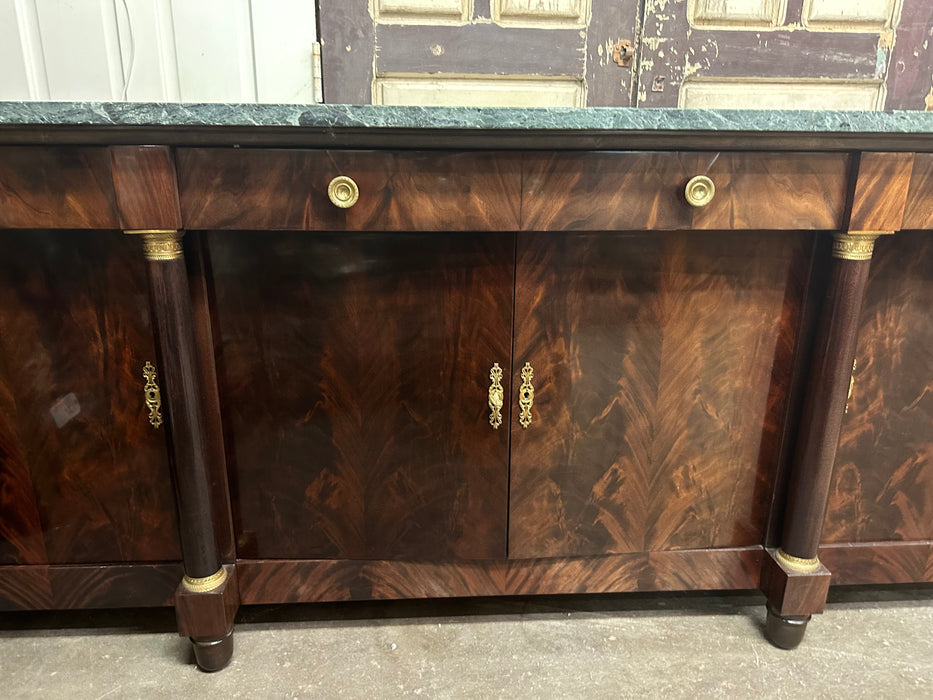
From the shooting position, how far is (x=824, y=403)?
719mm

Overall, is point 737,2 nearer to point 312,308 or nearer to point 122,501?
point 312,308

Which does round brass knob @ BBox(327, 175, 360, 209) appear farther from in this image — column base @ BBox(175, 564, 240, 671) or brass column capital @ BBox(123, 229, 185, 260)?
column base @ BBox(175, 564, 240, 671)

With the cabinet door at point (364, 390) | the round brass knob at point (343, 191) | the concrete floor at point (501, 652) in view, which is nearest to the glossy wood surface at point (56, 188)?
the cabinet door at point (364, 390)

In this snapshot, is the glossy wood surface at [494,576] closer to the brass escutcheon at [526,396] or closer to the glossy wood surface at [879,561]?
the glossy wood surface at [879,561]

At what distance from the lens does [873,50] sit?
4.27 ft

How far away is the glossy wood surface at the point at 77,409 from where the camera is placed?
2.23ft

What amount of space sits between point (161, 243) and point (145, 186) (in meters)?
0.06

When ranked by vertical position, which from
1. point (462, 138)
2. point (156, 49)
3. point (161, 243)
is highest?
point (156, 49)

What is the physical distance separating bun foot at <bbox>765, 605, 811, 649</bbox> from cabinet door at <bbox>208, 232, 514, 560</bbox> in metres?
0.41

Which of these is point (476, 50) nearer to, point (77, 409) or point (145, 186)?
point (145, 186)

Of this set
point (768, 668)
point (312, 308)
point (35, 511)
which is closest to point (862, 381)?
point (768, 668)

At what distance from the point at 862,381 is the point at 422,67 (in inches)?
40.6

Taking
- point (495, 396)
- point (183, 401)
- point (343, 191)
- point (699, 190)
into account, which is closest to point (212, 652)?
point (183, 401)

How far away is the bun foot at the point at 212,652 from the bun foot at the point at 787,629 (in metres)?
0.76
